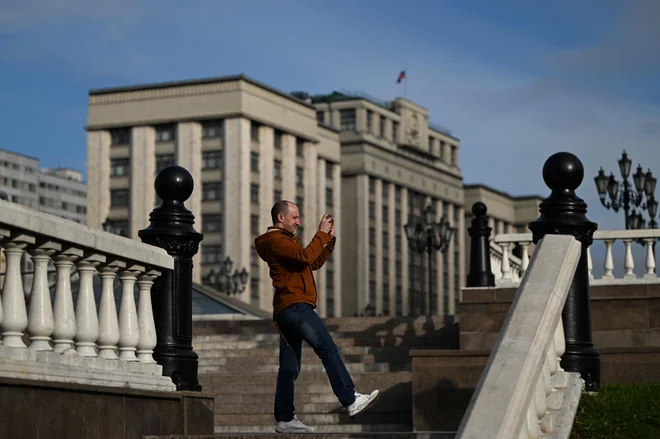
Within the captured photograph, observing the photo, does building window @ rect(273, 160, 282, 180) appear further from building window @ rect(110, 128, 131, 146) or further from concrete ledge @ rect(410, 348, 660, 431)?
concrete ledge @ rect(410, 348, 660, 431)

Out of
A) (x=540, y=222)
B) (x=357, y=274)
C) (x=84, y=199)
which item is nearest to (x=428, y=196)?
(x=357, y=274)

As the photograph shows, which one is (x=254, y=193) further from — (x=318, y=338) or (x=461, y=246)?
(x=318, y=338)

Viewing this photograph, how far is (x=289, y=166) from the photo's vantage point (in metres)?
100

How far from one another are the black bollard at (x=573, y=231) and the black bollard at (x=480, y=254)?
330 inches

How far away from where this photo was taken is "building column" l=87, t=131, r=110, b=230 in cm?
9888

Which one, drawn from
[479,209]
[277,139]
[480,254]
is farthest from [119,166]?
[480,254]

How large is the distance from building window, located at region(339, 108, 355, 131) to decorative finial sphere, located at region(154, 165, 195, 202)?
4303 inches

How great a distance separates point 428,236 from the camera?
1662 inches

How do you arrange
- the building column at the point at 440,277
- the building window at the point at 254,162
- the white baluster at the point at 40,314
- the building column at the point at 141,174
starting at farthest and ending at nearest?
1. the building column at the point at 440,277
2. the building column at the point at 141,174
3. the building window at the point at 254,162
4. the white baluster at the point at 40,314

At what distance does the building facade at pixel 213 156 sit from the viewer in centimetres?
9419

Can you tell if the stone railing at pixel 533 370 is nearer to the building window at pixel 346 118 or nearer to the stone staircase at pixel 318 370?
the stone staircase at pixel 318 370

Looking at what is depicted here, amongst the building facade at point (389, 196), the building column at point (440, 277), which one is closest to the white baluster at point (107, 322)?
the building facade at point (389, 196)

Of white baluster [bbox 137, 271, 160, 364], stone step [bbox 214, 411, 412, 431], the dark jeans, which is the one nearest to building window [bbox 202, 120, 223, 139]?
stone step [bbox 214, 411, 412, 431]

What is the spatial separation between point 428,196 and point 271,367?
356ft
